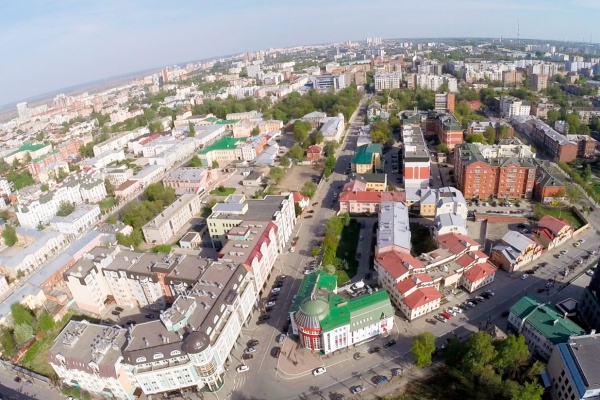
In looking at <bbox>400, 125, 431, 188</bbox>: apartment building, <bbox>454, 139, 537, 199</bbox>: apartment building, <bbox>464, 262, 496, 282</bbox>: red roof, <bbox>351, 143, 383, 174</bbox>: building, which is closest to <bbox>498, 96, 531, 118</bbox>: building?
Answer: <bbox>454, 139, 537, 199</bbox>: apartment building

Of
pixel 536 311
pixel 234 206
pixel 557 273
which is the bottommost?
pixel 557 273

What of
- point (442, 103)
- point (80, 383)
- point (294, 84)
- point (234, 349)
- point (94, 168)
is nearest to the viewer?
point (80, 383)

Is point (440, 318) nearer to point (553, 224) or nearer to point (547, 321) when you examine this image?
point (547, 321)

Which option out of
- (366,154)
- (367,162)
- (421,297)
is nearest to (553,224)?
(421,297)

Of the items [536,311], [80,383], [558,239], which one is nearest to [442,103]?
[558,239]

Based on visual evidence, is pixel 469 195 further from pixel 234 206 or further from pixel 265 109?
pixel 265 109

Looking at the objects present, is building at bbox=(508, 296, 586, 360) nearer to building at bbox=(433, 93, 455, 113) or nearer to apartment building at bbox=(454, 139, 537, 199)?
apartment building at bbox=(454, 139, 537, 199)

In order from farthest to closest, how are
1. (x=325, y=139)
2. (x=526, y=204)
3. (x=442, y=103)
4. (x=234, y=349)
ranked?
(x=442, y=103) < (x=325, y=139) < (x=526, y=204) < (x=234, y=349)
